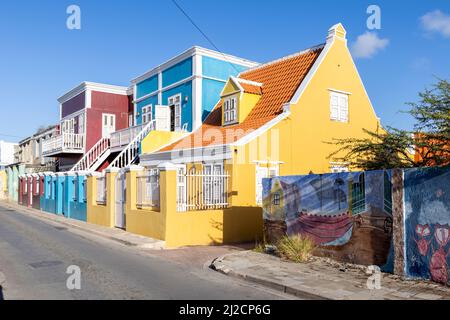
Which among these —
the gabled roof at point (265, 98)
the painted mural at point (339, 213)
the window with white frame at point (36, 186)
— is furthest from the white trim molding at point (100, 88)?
the painted mural at point (339, 213)

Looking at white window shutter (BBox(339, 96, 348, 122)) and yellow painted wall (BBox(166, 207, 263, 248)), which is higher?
white window shutter (BBox(339, 96, 348, 122))

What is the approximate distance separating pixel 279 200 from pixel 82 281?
19.2ft

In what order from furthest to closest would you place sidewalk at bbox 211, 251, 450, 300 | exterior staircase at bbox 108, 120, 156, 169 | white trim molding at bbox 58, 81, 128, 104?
white trim molding at bbox 58, 81, 128, 104, exterior staircase at bbox 108, 120, 156, 169, sidewalk at bbox 211, 251, 450, 300

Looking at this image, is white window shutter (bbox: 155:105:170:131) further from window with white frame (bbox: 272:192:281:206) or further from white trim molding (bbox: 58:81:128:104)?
window with white frame (bbox: 272:192:281:206)

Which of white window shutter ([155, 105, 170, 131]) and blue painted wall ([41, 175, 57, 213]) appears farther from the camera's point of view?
blue painted wall ([41, 175, 57, 213])

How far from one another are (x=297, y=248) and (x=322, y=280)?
84.0 inches

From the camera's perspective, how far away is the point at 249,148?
47.2 feet

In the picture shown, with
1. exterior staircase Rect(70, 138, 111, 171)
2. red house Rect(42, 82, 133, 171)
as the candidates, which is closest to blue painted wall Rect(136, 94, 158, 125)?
exterior staircase Rect(70, 138, 111, 171)

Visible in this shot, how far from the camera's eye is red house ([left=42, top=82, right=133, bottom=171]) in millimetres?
28641

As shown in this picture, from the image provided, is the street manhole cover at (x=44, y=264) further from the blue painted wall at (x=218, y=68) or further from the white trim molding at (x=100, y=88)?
the white trim molding at (x=100, y=88)

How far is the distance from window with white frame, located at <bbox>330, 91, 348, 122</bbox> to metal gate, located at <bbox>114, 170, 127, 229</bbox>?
9.17 metres

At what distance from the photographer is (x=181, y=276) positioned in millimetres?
8641

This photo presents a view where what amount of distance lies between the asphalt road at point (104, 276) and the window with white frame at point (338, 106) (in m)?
10.6
